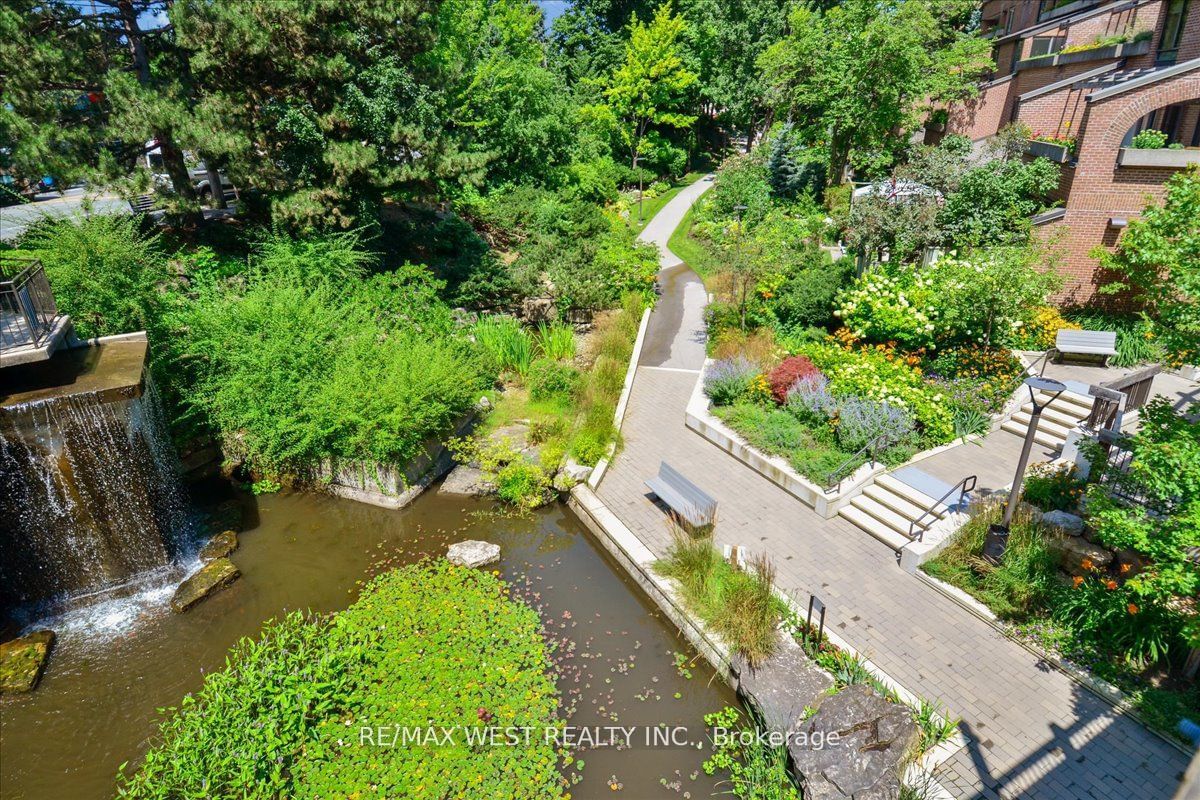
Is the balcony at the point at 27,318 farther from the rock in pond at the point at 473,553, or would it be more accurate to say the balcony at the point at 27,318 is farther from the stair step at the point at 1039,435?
the stair step at the point at 1039,435

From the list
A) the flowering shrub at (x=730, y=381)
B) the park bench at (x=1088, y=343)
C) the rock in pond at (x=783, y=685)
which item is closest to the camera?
the rock in pond at (x=783, y=685)

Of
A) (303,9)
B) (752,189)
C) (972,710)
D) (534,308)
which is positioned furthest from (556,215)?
(972,710)

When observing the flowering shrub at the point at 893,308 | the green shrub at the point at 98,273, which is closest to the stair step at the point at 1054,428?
the flowering shrub at the point at 893,308

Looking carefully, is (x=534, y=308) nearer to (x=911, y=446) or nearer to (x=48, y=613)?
(x=911, y=446)

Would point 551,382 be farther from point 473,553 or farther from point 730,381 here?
point 473,553

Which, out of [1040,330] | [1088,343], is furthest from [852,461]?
[1040,330]
